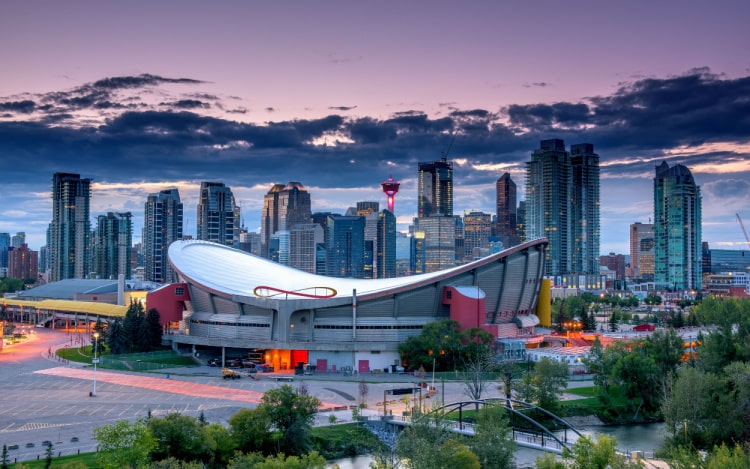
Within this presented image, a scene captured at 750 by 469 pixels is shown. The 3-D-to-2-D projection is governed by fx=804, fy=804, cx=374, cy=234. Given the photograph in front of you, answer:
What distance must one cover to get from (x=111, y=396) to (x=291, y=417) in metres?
18.3

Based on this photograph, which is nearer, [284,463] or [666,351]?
[284,463]

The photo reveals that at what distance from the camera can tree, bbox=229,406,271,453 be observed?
39.7 m

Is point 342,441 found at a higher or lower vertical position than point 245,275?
lower

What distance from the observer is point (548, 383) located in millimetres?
52594

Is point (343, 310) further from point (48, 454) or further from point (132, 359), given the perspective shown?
point (48, 454)

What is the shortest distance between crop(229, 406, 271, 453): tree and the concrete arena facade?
30038 mm

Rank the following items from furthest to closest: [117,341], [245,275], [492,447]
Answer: [245,275], [117,341], [492,447]

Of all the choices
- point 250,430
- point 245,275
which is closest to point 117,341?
point 245,275

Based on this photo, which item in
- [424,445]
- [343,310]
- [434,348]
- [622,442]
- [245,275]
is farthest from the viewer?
[245,275]

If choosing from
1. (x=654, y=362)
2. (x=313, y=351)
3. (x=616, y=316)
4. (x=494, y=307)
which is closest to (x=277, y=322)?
(x=313, y=351)

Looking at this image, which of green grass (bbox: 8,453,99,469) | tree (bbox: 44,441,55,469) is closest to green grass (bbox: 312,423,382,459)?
green grass (bbox: 8,453,99,469)

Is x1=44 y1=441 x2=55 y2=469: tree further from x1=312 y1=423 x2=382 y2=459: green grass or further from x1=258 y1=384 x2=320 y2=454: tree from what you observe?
x1=312 y1=423 x2=382 y2=459: green grass

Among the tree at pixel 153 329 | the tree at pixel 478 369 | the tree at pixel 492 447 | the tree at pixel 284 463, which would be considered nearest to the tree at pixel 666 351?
the tree at pixel 478 369

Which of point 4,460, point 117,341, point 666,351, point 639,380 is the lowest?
point 4,460
